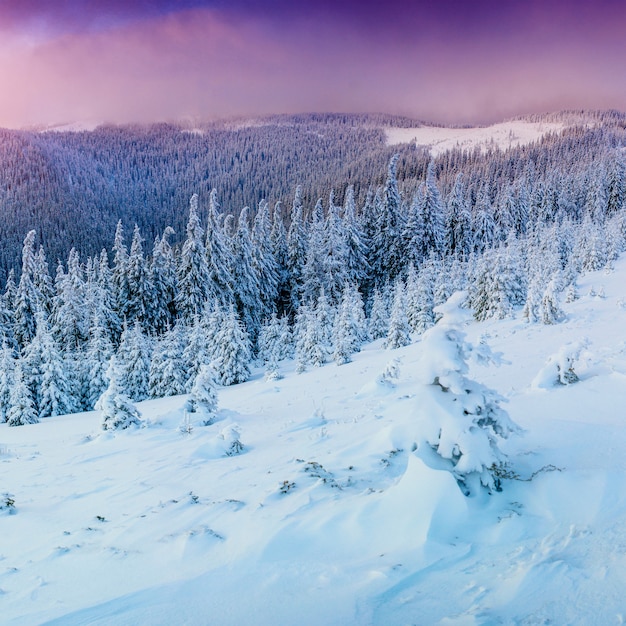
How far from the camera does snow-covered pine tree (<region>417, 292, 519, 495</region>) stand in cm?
502

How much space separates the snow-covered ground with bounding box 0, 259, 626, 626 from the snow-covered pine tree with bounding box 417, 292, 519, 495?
0.84ft

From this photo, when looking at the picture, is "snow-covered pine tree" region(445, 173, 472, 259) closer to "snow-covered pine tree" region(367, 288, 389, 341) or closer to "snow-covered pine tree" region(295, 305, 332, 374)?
"snow-covered pine tree" region(367, 288, 389, 341)

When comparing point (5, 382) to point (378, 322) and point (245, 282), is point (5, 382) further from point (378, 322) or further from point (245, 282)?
point (378, 322)

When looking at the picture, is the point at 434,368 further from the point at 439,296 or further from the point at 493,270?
the point at 439,296

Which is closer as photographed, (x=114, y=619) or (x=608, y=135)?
(x=114, y=619)

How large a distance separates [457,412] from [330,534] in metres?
2.10

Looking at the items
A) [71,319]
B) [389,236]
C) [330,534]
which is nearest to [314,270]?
[389,236]

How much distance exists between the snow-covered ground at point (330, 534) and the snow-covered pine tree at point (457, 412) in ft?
0.84

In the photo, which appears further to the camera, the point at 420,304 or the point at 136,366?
the point at 420,304

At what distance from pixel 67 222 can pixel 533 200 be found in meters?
155

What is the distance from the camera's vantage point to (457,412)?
5.18 meters

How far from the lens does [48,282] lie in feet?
141

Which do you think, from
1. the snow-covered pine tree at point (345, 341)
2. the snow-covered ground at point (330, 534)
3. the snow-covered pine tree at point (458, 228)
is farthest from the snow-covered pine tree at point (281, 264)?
the snow-covered ground at point (330, 534)

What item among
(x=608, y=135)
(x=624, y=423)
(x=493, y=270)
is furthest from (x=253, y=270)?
(x=608, y=135)
